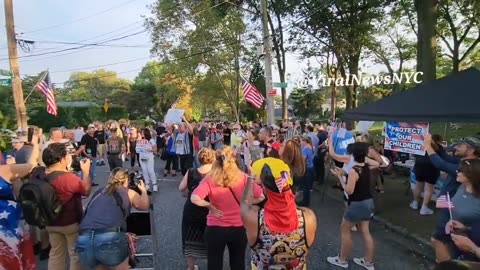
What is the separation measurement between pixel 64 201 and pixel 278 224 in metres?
2.13

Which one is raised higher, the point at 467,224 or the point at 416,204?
the point at 467,224

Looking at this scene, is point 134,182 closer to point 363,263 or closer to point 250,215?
point 250,215

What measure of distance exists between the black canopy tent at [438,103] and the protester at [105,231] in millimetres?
4623

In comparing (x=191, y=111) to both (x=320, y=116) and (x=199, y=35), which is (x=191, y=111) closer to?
(x=320, y=116)

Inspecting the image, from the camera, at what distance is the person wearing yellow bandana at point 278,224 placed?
2.83 m

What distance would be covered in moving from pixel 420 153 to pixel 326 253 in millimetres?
3150

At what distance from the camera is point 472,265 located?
49.7 inches

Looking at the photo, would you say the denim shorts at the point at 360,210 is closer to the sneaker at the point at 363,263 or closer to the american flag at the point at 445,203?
the sneaker at the point at 363,263

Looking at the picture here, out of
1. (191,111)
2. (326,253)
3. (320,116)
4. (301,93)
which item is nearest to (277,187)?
(326,253)

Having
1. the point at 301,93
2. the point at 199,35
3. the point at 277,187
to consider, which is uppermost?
the point at 199,35

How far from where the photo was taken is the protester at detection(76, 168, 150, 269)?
3.40 m

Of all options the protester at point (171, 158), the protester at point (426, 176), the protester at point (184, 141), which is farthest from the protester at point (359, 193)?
the protester at point (171, 158)

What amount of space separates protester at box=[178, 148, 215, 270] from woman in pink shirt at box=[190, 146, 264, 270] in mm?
697

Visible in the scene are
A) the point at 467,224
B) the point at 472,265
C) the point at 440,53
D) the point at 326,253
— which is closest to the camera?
the point at 472,265
